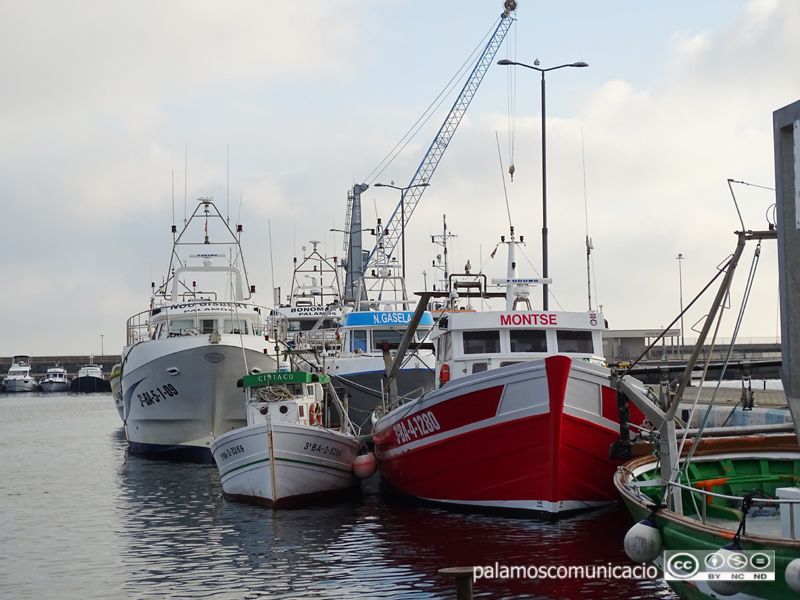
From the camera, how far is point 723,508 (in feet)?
35.4

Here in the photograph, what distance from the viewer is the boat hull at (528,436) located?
14.6 m

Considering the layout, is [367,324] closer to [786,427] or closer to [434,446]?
[434,446]

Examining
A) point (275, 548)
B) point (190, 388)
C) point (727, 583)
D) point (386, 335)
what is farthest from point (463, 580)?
point (386, 335)

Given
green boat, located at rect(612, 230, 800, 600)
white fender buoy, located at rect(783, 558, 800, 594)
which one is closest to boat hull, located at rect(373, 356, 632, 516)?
Answer: green boat, located at rect(612, 230, 800, 600)

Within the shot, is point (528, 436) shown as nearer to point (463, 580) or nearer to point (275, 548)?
point (275, 548)

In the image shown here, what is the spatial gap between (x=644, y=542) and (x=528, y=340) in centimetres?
931

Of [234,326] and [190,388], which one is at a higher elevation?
[234,326]

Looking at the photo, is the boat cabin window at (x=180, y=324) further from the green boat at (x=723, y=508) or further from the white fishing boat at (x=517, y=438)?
the green boat at (x=723, y=508)

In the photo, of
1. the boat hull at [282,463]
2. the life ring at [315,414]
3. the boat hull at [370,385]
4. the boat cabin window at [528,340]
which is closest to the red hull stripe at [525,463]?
the boat hull at [282,463]

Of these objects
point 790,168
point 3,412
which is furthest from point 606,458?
point 3,412

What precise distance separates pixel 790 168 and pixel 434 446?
32.8ft

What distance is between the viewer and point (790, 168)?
24.6ft

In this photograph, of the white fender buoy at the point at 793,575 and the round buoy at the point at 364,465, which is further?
the round buoy at the point at 364,465

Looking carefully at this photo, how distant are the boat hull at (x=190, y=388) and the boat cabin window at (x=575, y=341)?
36.9ft
